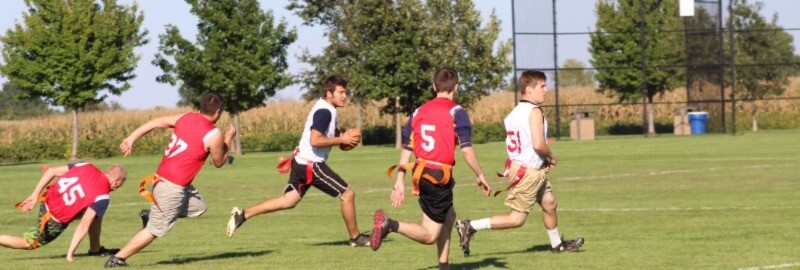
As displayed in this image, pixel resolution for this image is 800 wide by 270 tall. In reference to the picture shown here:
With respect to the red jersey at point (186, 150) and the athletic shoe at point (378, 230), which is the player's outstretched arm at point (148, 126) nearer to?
the red jersey at point (186, 150)

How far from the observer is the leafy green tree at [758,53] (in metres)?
61.4

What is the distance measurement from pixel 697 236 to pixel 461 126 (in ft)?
15.7

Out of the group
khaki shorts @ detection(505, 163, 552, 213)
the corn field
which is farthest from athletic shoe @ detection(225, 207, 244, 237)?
the corn field

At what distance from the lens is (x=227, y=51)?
55.0 meters

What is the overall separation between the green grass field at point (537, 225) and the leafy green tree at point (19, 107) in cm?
2534

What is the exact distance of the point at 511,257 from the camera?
42.7ft

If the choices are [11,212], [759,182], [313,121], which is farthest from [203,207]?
[759,182]

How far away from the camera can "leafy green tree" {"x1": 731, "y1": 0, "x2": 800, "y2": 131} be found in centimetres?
6144

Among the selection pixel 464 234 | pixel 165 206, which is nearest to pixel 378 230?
pixel 464 234

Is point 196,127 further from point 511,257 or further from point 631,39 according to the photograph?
point 631,39

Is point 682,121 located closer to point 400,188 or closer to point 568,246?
point 568,246

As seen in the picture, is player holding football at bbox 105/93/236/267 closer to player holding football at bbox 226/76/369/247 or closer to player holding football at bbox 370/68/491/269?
player holding football at bbox 226/76/369/247

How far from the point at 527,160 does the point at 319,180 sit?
2.65m

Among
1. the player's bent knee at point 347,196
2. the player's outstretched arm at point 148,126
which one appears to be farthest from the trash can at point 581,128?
the player's outstretched arm at point 148,126
